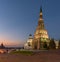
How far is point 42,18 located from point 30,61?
76.4 m

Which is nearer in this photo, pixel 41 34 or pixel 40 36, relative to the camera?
pixel 40 36

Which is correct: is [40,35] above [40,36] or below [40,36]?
above

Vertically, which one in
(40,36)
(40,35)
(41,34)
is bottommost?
(40,36)

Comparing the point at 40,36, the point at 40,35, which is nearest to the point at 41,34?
the point at 40,35

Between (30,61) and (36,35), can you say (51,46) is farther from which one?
(30,61)

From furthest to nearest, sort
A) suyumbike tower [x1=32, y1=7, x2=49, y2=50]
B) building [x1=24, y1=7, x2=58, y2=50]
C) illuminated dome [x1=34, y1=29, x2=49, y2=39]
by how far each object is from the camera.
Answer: illuminated dome [x1=34, y1=29, x2=49, y2=39], suyumbike tower [x1=32, y1=7, x2=49, y2=50], building [x1=24, y1=7, x2=58, y2=50]

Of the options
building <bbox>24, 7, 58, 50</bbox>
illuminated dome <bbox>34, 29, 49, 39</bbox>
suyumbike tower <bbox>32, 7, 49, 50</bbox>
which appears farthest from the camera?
illuminated dome <bbox>34, 29, 49, 39</bbox>

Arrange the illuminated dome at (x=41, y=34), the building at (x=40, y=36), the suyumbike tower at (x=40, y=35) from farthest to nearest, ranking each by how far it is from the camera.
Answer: the illuminated dome at (x=41, y=34), the suyumbike tower at (x=40, y=35), the building at (x=40, y=36)

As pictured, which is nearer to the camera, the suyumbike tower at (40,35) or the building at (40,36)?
the building at (40,36)

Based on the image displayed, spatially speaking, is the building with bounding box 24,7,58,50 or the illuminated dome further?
the illuminated dome

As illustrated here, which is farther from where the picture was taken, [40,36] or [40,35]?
[40,35]

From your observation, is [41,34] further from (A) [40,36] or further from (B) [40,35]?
(A) [40,36]

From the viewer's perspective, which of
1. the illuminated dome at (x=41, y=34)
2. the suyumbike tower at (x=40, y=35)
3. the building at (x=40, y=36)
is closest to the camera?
the building at (x=40, y=36)

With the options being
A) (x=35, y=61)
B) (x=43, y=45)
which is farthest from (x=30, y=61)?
(x=43, y=45)
